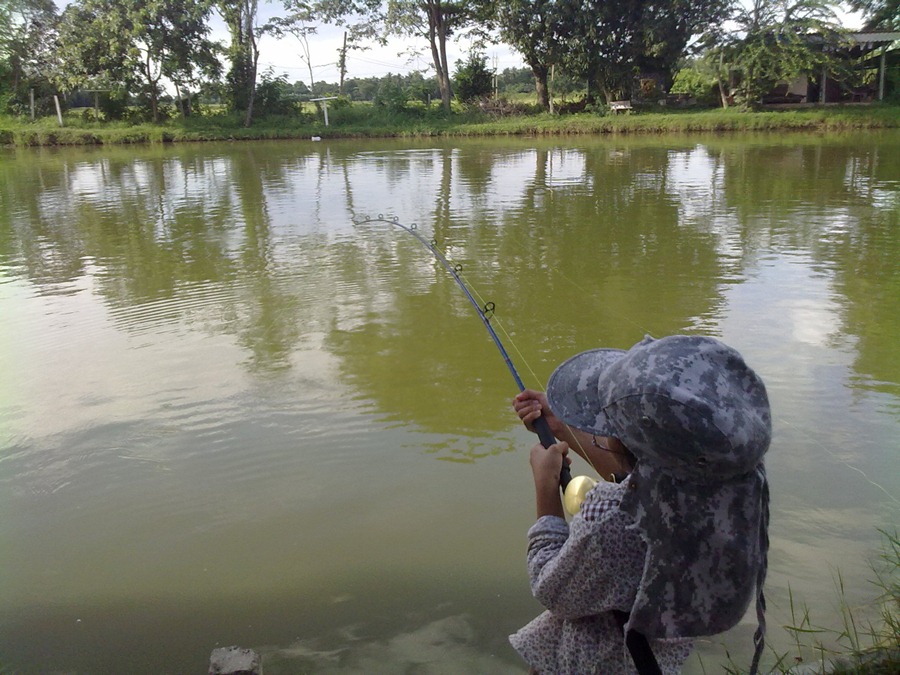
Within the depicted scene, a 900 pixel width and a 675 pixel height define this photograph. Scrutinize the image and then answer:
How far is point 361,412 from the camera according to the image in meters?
4.13

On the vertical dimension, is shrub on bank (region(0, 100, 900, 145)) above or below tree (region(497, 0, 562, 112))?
below

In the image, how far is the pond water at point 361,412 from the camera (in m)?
2.58

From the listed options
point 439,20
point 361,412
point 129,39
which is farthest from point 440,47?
point 361,412

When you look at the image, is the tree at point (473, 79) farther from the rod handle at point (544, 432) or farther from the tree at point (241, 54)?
the rod handle at point (544, 432)

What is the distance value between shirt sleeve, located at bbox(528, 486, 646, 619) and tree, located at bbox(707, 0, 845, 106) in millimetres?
29575

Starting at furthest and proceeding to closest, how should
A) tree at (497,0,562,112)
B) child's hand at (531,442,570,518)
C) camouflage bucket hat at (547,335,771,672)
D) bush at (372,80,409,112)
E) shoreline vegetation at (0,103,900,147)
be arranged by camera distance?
bush at (372,80,409,112)
tree at (497,0,562,112)
shoreline vegetation at (0,103,900,147)
child's hand at (531,442,570,518)
camouflage bucket hat at (547,335,771,672)

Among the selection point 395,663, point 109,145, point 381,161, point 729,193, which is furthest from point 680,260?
point 109,145

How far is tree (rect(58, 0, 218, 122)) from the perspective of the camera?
32125mm

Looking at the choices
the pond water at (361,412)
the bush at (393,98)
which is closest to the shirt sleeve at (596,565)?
the pond water at (361,412)

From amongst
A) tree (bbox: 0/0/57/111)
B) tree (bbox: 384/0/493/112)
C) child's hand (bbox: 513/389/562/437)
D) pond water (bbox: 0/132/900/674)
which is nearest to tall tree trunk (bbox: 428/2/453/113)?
tree (bbox: 384/0/493/112)

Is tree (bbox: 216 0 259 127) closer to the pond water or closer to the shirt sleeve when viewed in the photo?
the pond water

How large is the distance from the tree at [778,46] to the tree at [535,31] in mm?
7247

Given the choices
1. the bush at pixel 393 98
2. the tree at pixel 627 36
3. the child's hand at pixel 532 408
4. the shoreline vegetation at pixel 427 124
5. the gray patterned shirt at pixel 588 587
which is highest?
the tree at pixel 627 36

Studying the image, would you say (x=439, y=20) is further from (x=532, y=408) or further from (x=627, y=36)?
(x=532, y=408)
